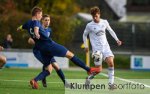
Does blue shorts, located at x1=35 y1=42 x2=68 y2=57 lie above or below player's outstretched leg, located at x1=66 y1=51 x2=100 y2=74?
above

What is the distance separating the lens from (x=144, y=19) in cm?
6269

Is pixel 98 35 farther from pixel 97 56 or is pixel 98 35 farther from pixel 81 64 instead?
pixel 81 64

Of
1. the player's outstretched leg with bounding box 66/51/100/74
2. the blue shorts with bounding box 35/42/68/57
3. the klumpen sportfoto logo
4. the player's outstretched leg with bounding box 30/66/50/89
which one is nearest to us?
the player's outstretched leg with bounding box 66/51/100/74

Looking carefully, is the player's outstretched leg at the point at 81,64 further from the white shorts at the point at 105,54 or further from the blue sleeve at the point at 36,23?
the white shorts at the point at 105,54

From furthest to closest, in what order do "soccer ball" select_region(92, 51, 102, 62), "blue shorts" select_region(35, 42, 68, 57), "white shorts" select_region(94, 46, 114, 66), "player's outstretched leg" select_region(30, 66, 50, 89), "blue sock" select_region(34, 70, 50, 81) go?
"white shorts" select_region(94, 46, 114, 66) < "soccer ball" select_region(92, 51, 102, 62) < "blue sock" select_region(34, 70, 50, 81) < "player's outstretched leg" select_region(30, 66, 50, 89) < "blue shorts" select_region(35, 42, 68, 57)

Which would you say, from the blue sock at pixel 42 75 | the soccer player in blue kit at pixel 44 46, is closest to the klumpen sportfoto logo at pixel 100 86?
the soccer player in blue kit at pixel 44 46

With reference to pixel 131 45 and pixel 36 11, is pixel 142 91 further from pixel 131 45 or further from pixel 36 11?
pixel 131 45

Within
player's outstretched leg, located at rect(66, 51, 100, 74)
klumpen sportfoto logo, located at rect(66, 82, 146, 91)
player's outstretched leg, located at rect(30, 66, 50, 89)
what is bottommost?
klumpen sportfoto logo, located at rect(66, 82, 146, 91)

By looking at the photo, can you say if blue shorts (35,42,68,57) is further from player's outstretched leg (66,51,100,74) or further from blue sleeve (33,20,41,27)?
blue sleeve (33,20,41,27)

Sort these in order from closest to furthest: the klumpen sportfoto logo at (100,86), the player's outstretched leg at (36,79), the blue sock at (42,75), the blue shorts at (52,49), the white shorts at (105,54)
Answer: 1. the blue shorts at (52,49)
2. the klumpen sportfoto logo at (100,86)
3. the player's outstretched leg at (36,79)
4. the blue sock at (42,75)
5. the white shorts at (105,54)

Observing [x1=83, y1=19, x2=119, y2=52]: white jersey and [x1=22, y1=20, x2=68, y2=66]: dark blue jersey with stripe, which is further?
[x1=83, y1=19, x2=119, y2=52]: white jersey

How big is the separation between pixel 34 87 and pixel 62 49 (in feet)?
4.34

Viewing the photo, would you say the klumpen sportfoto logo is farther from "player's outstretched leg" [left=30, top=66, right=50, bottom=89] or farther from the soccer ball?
"player's outstretched leg" [left=30, top=66, right=50, bottom=89]

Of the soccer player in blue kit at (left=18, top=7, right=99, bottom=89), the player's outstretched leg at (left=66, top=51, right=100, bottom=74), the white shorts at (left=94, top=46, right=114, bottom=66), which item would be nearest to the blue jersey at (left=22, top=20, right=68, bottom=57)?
the soccer player in blue kit at (left=18, top=7, right=99, bottom=89)
